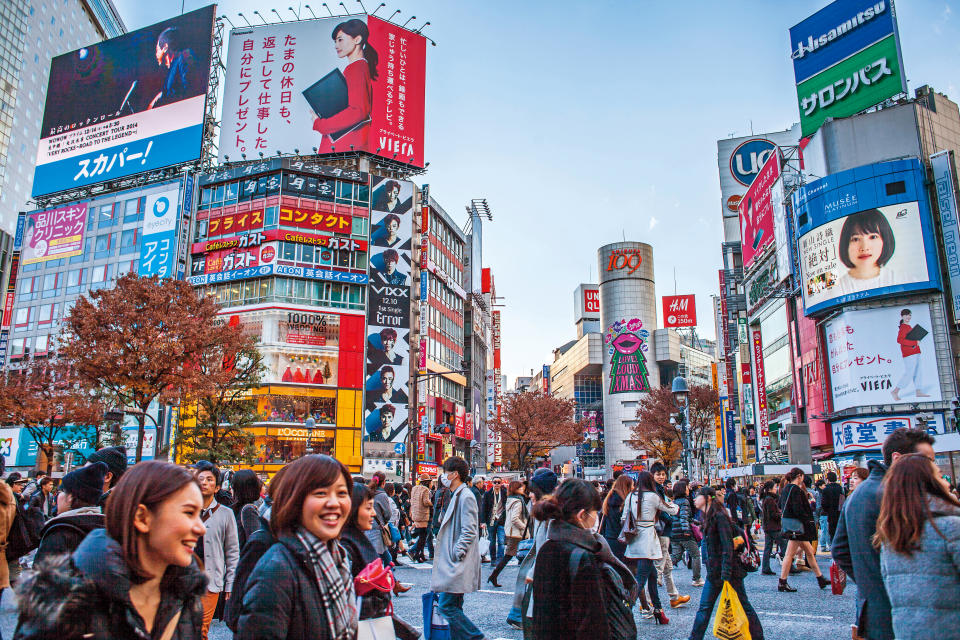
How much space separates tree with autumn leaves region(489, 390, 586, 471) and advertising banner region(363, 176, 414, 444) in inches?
602

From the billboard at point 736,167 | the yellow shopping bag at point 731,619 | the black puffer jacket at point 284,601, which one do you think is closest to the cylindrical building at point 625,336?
the billboard at point 736,167

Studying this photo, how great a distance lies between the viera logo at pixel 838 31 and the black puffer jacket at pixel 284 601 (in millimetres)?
48256

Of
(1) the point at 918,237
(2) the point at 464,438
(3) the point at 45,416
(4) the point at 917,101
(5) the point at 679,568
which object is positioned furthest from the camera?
(2) the point at 464,438

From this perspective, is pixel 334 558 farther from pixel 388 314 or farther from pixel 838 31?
pixel 838 31

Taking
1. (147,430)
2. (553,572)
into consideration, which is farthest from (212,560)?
(147,430)

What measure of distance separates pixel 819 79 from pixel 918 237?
12.8 m

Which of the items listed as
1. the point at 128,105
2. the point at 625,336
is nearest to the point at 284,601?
the point at 128,105

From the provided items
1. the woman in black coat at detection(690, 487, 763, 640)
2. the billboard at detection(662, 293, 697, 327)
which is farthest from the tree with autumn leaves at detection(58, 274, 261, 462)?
the billboard at detection(662, 293, 697, 327)

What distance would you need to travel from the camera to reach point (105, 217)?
51.1m

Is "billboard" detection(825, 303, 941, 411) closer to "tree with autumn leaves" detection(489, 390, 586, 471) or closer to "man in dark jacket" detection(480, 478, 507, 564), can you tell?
"tree with autumn leaves" detection(489, 390, 586, 471)

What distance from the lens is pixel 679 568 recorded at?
14914 mm

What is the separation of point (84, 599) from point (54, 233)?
6001 centimetres

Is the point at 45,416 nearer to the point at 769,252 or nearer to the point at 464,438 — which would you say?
the point at 464,438

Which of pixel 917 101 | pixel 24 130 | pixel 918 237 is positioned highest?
pixel 24 130
